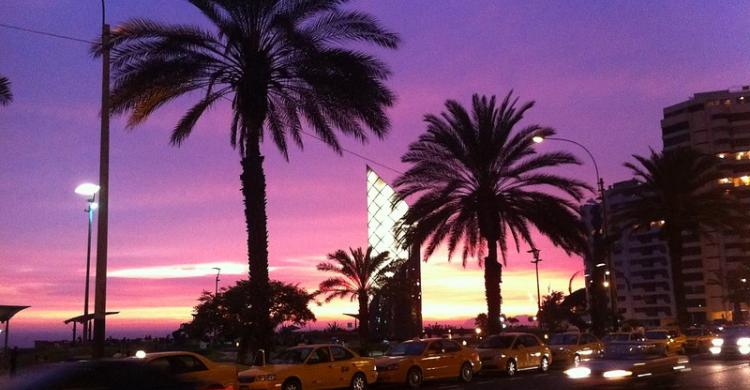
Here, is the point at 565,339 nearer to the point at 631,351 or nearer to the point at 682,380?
the point at 682,380

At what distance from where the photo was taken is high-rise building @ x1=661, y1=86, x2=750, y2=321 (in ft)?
394

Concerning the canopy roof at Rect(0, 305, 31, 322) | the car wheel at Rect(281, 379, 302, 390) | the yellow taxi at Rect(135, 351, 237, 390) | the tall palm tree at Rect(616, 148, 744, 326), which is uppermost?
the tall palm tree at Rect(616, 148, 744, 326)

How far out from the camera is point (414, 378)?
2208 cm

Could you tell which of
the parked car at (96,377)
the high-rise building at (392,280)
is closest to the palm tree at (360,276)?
the high-rise building at (392,280)

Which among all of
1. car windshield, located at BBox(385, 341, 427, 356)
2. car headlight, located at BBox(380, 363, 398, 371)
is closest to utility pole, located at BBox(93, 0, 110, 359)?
car headlight, located at BBox(380, 363, 398, 371)

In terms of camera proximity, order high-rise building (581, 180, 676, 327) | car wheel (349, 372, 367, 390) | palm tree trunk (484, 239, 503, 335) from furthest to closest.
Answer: high-rise building (581, 180, 676, 327)
palm tree trunk (484, 239, 503, 335)
car wheel (349, 372, 367, 390)

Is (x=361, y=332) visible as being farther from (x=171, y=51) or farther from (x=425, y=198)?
(x=171, y=51)

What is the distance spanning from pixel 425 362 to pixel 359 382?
2.92 metres

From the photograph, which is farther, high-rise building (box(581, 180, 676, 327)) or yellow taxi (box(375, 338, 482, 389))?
high-rise building (box(581, 180, 676, 327))

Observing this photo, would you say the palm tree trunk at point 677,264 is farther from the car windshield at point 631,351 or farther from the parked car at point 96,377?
the parked car at point 96,377

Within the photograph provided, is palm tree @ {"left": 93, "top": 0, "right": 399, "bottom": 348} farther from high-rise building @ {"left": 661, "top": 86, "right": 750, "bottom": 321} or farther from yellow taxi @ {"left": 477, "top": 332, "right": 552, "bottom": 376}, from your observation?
high-rise building @ {"left": 661, "top": 86, "right": 750, "bottom": 321}

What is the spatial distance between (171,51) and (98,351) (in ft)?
32.9

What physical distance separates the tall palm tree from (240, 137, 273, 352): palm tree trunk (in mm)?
27805

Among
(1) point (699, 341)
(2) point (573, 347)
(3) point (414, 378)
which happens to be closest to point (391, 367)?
(3) point (414, 378)
